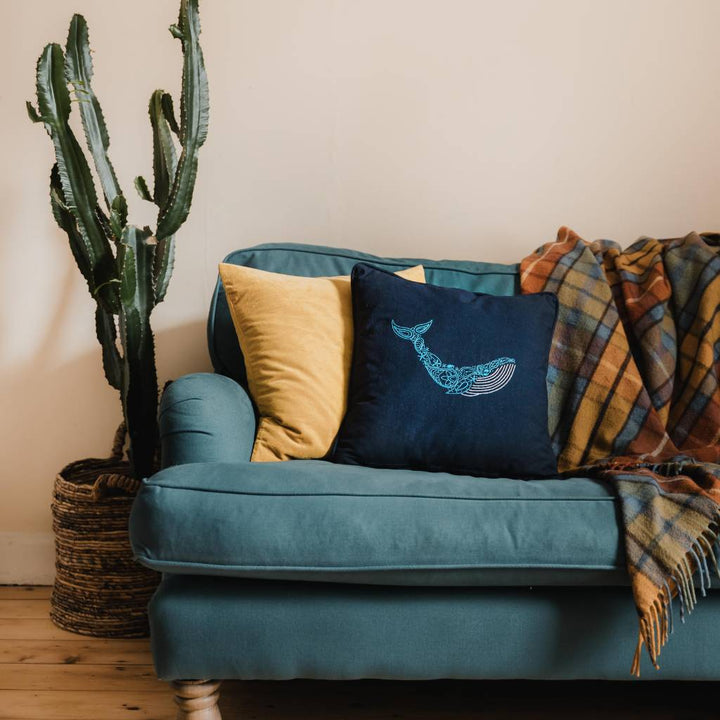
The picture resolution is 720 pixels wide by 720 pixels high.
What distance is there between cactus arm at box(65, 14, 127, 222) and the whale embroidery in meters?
0.79

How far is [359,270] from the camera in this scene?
1.70 m

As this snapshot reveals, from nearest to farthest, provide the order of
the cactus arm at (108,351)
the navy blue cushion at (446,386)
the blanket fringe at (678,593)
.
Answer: the blanket fringe at (678,593), the navy blue cushion at (446,386), the cactus arm at (108,351)

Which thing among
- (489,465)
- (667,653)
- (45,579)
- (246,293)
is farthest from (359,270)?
(45,579)

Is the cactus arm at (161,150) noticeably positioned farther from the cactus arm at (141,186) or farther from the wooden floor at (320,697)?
the wooden floor at (320,697)

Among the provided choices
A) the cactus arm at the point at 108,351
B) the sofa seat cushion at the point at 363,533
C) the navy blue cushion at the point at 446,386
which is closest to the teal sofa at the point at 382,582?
the sofa seat cushion at the point at 363,533

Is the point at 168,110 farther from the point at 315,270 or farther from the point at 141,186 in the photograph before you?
the point at 315,270

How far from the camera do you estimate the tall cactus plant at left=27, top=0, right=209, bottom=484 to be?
174cm

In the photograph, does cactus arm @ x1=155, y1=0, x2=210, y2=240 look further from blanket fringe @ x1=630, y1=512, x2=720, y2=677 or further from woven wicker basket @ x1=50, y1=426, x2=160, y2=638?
blanket fringe @ x1=630, y1=512, x2=720, y2=677

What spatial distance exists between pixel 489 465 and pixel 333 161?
3.51 ft

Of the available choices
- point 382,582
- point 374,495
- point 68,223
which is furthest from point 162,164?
point 382,582

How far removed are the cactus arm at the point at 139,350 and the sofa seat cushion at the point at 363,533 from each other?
0.62 metres

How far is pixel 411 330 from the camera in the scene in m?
1.60

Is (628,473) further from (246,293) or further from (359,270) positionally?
(246,293)

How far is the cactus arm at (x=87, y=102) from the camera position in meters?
1.78
